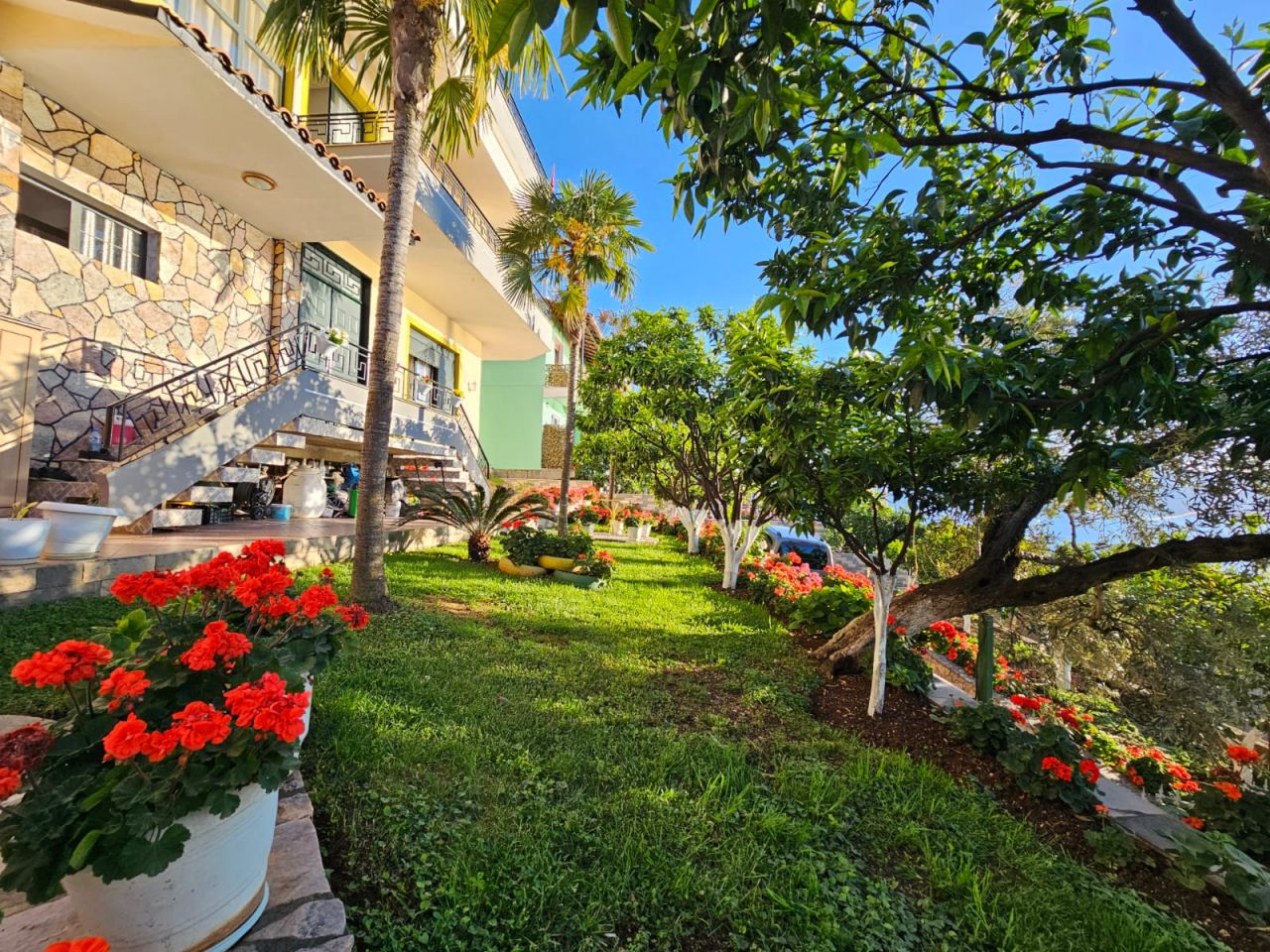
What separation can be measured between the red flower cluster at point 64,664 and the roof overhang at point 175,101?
6.97 m

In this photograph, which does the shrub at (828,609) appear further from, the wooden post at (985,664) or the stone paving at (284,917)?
the stone paving at (284,917)

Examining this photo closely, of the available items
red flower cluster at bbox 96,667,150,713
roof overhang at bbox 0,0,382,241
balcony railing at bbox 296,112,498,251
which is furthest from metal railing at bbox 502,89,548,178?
red flower cluster at bbox 96,667,150,713

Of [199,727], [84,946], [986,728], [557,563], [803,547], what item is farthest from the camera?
[803,547]

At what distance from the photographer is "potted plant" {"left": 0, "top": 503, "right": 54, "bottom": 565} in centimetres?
453

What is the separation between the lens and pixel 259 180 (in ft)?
26.2

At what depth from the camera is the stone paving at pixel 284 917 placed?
1603 mm

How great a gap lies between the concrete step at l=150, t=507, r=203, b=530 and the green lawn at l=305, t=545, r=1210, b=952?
4830 mm

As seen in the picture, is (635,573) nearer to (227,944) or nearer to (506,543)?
(506,543)

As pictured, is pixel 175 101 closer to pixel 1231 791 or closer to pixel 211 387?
pixel 211 387

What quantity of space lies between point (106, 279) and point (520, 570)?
22.3 ft

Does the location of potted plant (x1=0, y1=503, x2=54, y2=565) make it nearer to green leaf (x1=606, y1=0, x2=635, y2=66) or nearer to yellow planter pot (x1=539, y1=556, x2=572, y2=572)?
yellow planter pot (x1=539, y1=556, x2=572, y2=572)

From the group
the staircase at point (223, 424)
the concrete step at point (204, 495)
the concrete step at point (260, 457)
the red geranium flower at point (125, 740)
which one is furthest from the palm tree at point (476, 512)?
the red geranium flower at point (125, 740)

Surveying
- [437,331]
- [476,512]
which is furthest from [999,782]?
[437,331]

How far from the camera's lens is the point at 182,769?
→ 1.44m
